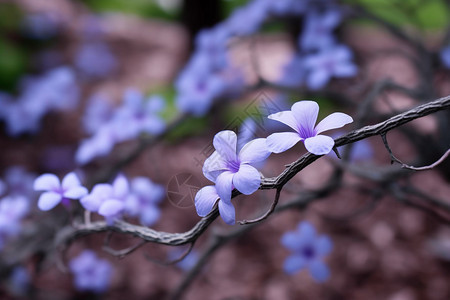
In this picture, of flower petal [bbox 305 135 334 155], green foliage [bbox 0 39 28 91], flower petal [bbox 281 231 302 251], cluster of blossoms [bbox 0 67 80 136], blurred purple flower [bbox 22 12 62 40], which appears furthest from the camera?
blurred purple flower [bbox 22 12 62 40]

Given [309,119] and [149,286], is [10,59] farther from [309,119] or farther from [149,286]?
[309,119]

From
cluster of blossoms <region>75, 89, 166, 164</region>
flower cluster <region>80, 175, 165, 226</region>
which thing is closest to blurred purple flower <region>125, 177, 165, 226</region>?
flower cluster <region>80, 175, 165, 226</region>

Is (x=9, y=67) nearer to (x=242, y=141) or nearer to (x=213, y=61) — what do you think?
(x=213, y=61)

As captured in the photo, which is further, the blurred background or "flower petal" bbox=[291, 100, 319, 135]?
the blurred background

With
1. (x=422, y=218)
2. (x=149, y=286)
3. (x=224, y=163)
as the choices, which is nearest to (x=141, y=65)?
(x=149, y=286)

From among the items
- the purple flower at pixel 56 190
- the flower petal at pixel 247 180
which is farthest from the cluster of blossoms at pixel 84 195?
the flower petal at pixel 247 180

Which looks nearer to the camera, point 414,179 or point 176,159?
point 414,179

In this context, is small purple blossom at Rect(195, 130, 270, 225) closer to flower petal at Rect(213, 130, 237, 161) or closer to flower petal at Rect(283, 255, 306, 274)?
flower petal at Rect(213, 130, 237, 161)

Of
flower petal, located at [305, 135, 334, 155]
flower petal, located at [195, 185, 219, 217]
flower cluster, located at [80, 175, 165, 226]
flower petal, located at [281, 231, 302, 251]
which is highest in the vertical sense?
flower petal, located at [305, 135, 334, 155]
